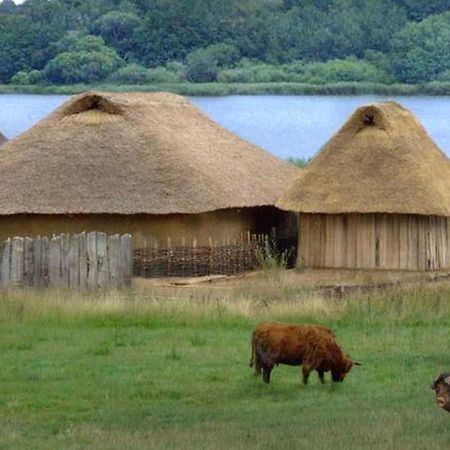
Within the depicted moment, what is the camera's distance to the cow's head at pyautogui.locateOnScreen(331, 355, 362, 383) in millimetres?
15844

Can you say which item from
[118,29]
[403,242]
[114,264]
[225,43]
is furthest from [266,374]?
[225,43]

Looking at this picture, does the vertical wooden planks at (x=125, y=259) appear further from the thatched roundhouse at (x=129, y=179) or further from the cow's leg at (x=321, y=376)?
the cow's leg at (x=321, y=376)

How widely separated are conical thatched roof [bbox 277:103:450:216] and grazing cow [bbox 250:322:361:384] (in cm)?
1219

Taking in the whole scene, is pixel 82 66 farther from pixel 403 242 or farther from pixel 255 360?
pixel 255 360

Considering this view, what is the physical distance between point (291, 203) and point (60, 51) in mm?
30255

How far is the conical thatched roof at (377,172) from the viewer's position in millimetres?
28047

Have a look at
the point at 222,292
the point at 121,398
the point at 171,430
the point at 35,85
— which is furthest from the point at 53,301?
the point at 35,85

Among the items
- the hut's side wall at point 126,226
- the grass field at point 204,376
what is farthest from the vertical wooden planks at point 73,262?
the hut's side wall at point 126,226

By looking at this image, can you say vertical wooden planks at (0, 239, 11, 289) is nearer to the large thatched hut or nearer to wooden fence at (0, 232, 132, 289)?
wooden fence at (0, 232, 132, 289)

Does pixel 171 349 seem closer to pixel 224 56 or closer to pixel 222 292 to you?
pixel 222 292

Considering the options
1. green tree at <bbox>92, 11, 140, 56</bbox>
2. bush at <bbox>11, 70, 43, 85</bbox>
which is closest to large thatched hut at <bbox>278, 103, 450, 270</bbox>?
bush at <bbox>11, 70, 43, 85</bbox>

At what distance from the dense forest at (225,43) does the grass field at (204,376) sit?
34.0 metres

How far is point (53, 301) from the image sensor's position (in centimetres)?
2186

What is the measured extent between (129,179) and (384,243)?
4.32 metres
